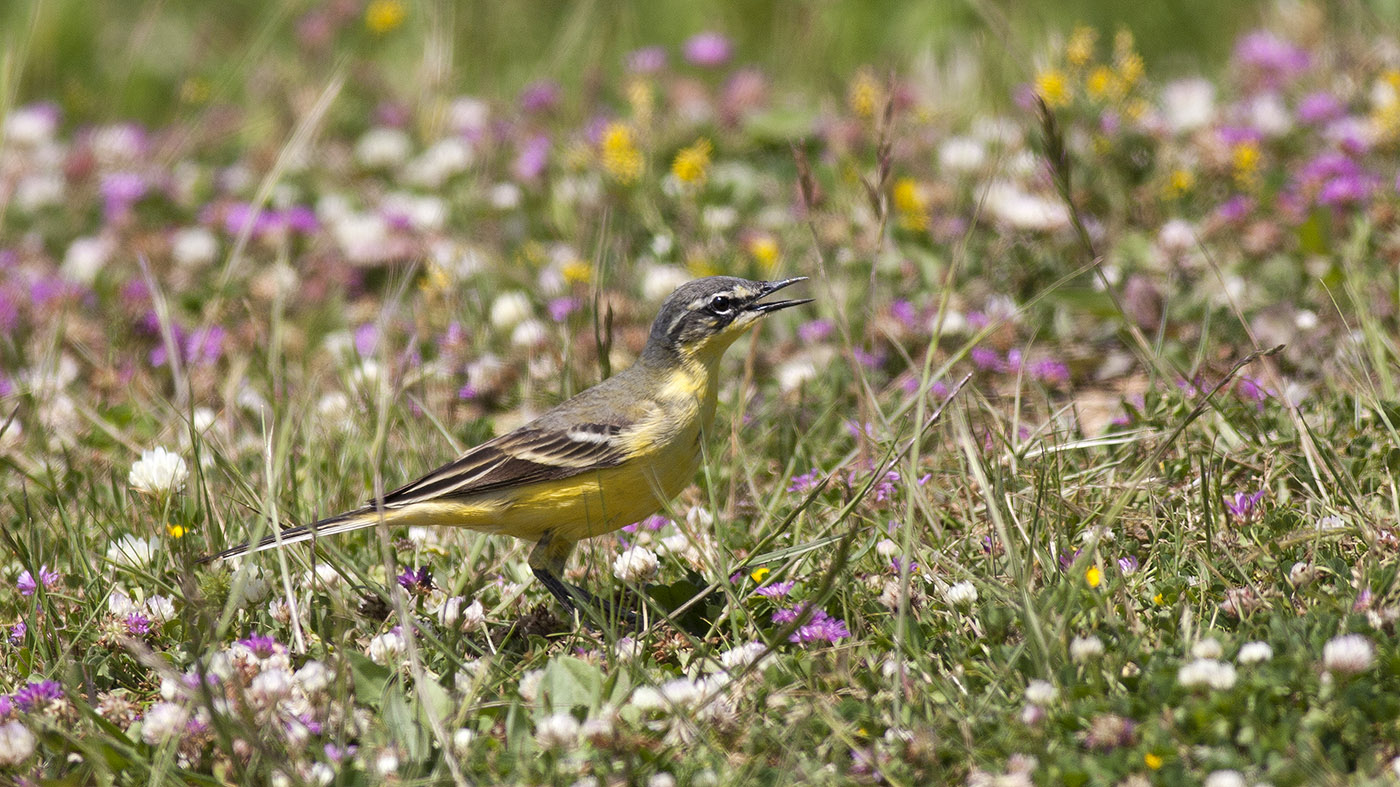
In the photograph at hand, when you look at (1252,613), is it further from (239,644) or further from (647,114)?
(647,114)

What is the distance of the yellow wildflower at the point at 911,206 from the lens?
7.29m

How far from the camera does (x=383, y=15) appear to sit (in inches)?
404

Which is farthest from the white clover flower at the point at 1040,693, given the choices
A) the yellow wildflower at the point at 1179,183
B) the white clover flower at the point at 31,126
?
the white clover flower at the point at 31,126

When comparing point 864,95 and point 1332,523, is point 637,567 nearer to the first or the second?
point 1332,523

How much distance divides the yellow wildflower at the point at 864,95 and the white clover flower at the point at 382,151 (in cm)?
302

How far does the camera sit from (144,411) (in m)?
6.14

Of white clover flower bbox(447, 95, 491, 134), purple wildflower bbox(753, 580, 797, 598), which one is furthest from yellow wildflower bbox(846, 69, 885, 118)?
purple wildflower bbox(753, 580, 797, 598)

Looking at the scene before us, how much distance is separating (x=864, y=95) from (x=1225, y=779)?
217 inches

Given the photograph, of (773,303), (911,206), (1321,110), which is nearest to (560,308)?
(773,303)

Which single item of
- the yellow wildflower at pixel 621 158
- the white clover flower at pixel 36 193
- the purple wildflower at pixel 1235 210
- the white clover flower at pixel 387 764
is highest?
the white clover flower at pixel 36 193

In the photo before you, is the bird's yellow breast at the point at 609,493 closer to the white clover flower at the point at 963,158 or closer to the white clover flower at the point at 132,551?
the white clover flower at the point at 132,551

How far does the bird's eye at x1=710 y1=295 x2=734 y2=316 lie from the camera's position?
5.32 meters

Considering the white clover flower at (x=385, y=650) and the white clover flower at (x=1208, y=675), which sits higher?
the white clover flower at (x=385, y=650)

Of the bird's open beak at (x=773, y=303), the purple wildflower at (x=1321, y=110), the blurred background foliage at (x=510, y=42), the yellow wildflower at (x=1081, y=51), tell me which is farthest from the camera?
the blurred background foliage at (x=510, y=42)
